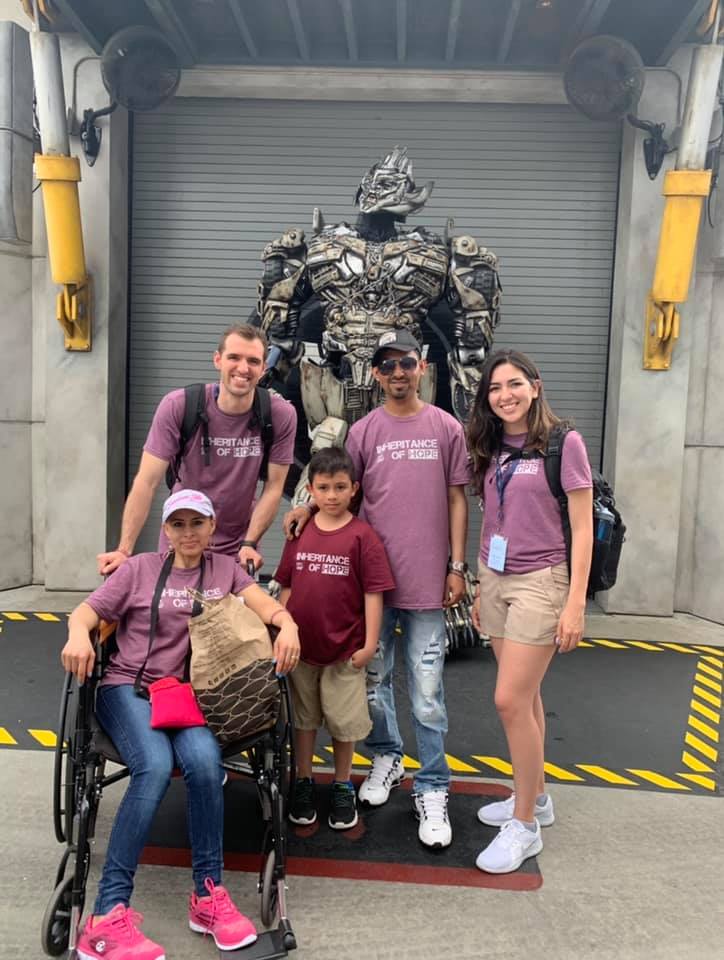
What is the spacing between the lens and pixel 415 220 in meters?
6.68

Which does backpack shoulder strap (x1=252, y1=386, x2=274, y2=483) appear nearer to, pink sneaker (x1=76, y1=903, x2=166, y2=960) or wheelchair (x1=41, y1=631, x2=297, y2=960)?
wheelchair (x1=41, y1=631, x2=297, y2=960)

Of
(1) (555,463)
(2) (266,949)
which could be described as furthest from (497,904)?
(1) (555,463)

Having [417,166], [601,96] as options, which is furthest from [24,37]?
[601,96]

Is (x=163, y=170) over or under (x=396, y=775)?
over

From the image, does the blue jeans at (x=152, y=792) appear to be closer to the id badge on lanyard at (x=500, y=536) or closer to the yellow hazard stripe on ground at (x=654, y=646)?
the id badge on lanyard at (x=500, y=536)

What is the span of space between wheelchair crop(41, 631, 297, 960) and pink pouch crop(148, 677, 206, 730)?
0.53 ft

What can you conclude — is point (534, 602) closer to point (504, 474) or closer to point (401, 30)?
point (504, 474)

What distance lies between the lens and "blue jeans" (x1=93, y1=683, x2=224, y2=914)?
85.0 inches

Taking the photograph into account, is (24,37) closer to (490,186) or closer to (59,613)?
(490,186)

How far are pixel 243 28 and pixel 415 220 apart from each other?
6.58ft

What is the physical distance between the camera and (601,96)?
225 inches

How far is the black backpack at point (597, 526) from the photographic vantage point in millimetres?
2604

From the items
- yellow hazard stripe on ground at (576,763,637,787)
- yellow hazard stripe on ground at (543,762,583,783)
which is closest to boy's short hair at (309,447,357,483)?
yellow hazard stripe on ground at (543,762,583,783)

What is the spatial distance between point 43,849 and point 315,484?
65.0 inches
